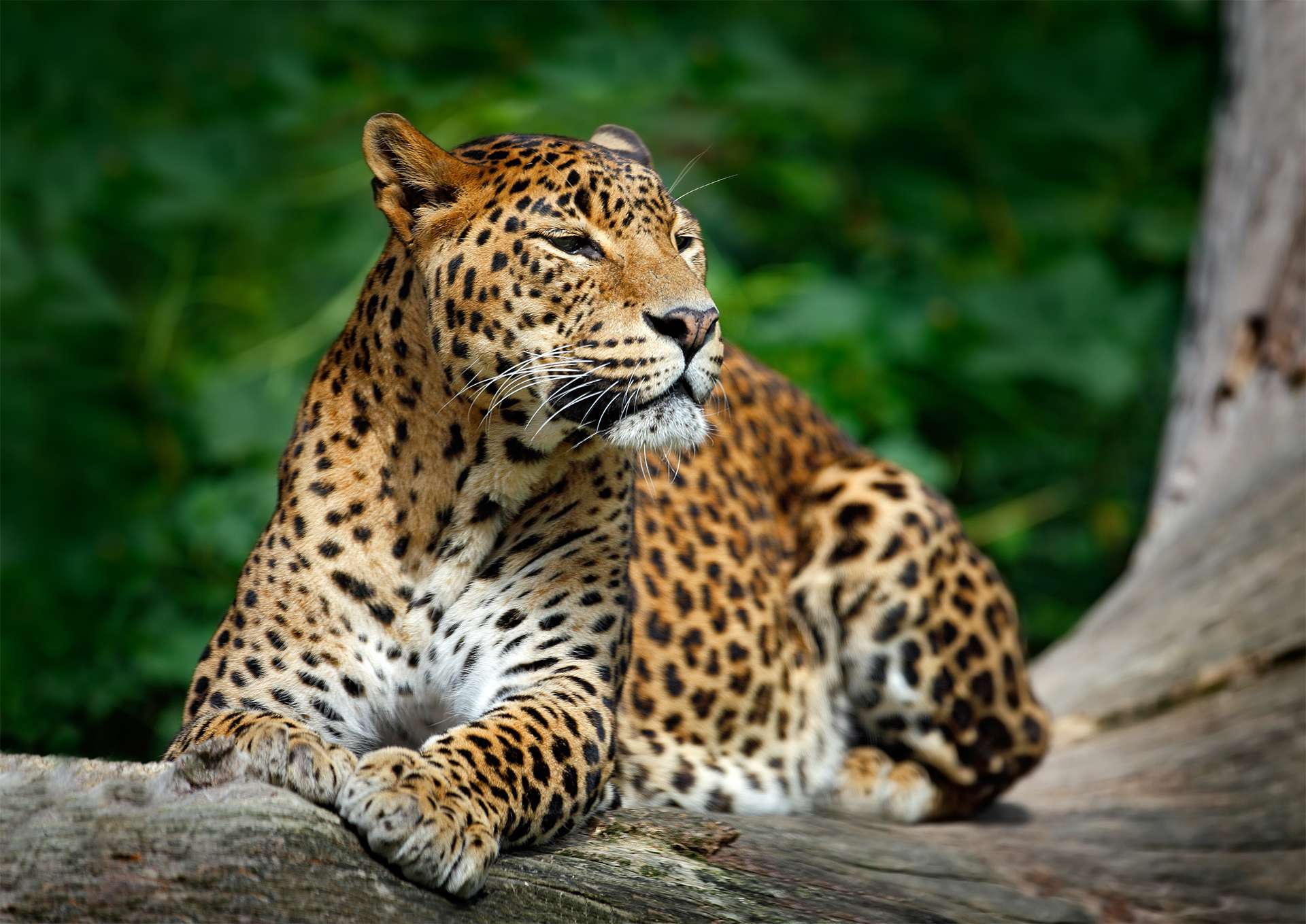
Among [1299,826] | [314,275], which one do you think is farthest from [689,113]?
[1299,826]

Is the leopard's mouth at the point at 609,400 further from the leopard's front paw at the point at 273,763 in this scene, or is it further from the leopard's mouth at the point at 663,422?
the leopard's front paw at the point at 273,763

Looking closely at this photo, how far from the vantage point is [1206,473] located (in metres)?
7.55

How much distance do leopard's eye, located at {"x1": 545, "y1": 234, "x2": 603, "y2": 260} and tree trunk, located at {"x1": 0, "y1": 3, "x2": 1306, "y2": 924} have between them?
4.81ft

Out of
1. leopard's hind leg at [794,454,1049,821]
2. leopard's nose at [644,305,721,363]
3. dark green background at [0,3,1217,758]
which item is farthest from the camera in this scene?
dark green background at [0,3,1217,758]

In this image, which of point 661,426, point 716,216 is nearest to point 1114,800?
point 661,426

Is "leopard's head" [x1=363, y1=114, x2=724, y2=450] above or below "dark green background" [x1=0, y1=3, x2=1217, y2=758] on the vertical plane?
below

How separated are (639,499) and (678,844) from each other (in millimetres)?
1678

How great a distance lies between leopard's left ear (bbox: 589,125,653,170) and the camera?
4.35 metres

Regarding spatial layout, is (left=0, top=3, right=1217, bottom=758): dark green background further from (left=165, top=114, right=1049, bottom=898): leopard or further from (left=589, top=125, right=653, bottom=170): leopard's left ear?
(left=165, top=114, right=1049, bottom=898): leopard

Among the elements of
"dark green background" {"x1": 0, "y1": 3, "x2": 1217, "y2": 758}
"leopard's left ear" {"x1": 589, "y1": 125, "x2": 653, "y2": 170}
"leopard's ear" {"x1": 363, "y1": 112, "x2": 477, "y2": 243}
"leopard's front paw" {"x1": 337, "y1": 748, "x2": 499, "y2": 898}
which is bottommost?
"leopard's front paw" {"x1": 337, "y1": 748, "x2": 499, "y2": 898}

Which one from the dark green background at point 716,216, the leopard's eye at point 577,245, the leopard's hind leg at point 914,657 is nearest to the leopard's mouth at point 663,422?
the leopard's eye at point 577,245

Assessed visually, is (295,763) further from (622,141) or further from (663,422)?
(622,141)

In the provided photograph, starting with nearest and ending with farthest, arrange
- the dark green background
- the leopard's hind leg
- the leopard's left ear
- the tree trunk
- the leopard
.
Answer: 1. the tree trunk
2. the leopard
3. the leopard's left ear
4. the leopard's hind leg
5. the dark green background

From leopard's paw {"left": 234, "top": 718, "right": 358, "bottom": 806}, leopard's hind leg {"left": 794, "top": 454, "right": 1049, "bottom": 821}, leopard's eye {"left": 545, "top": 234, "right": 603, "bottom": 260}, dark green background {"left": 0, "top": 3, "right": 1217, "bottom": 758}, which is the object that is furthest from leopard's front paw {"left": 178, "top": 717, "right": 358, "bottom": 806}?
dark green background {"left": 0, "top": 3, "right": 1217, "bottom": 758}
